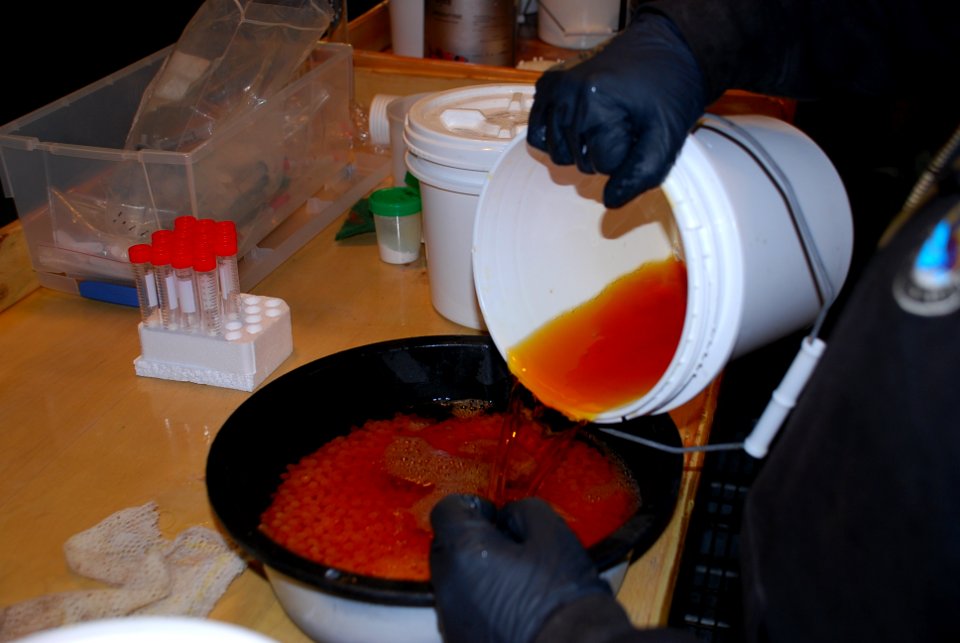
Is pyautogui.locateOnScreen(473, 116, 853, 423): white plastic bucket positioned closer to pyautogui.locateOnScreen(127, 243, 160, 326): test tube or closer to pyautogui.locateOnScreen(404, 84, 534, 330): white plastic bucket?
pyautogui.locateOnScreen(404, 84, 534, 330): white plastic bucket

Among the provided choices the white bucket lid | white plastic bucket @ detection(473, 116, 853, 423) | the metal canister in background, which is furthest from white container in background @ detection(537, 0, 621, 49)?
white plastic bucket @ detection(473, 116, 853, 423)

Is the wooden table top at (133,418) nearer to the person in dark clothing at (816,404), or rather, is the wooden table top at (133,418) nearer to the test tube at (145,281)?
the test tube at (145,281)

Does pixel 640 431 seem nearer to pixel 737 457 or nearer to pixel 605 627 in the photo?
pixel 605 627

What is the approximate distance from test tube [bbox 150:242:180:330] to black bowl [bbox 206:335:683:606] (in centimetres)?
25

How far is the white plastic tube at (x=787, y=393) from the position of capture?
2.40 ft

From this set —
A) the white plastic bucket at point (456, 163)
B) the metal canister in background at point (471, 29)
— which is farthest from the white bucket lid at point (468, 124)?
the metal canister in background at point (471, 29)

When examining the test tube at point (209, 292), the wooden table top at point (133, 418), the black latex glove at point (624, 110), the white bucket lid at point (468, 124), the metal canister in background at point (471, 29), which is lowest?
the wooden table top at point (133, 418)

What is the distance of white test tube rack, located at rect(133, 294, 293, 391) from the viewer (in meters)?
1.23

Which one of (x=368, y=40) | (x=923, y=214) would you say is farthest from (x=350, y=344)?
(x=368, y=40)

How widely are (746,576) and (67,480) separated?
30.9 inches

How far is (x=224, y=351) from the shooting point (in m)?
1.23

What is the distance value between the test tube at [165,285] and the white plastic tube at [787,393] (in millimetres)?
762

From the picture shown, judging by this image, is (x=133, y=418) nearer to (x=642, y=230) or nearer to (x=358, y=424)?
(x=358, y=424)

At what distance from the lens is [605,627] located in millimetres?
697
